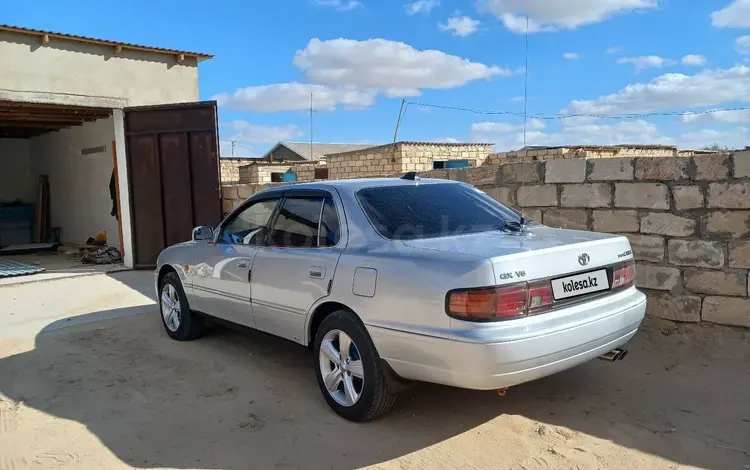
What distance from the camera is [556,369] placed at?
321 cm

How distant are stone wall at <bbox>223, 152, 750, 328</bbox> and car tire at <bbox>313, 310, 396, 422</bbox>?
307cm

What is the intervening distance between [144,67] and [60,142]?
6201 millimetres

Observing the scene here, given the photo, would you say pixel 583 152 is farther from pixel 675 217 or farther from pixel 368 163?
pixel 675 217

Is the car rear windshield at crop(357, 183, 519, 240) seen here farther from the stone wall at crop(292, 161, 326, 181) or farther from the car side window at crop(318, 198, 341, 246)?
the stone wall at crop(292, 161, 326, 181)

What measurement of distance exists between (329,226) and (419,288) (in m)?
1.06

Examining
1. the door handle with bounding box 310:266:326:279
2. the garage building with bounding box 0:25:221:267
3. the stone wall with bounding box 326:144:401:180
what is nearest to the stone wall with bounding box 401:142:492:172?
the stone wall with bounding box 326:144:401:180

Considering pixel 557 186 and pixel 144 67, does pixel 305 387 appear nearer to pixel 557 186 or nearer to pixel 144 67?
pixel 557 186

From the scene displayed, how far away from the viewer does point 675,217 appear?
16.8ft

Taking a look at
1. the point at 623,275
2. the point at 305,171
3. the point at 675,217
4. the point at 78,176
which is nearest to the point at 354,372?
the point at 623,275

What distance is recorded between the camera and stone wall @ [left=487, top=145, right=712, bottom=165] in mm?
19180

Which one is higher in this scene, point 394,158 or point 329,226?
point 394,158

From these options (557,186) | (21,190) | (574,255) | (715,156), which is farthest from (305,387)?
(21,190)

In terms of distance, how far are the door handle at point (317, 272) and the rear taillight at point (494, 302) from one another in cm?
104

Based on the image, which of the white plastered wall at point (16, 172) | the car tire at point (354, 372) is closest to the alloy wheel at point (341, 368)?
the car tire at point (354, 372)
